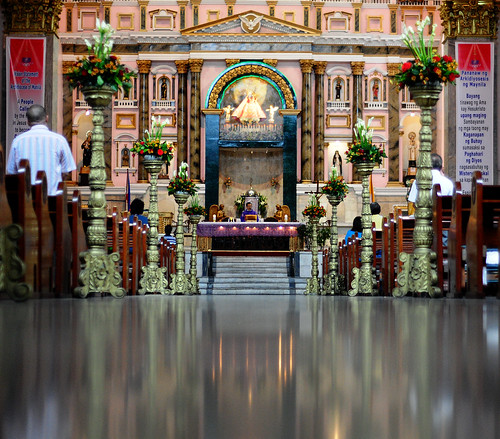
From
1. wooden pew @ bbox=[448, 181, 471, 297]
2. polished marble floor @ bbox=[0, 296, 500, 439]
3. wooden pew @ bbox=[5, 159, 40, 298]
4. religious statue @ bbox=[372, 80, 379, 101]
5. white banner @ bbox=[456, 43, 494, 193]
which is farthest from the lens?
religious statue @ bbox=[372, 80, 379, 101]

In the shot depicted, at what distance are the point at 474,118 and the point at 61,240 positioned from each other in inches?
497

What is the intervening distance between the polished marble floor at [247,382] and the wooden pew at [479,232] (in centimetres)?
361

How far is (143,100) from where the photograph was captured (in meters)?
22.7

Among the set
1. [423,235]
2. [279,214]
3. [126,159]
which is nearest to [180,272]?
[423,235]

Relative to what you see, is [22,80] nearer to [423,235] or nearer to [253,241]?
[253,241]

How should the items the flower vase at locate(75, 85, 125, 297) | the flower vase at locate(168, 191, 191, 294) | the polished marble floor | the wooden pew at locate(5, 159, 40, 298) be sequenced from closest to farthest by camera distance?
1. the polished marble floor
2. the wooden pew at locate(5, 159, 40, 298)
3. the flower vase at locate(75, 85, 125, 297)
4. the flower vase at locate(168, 191, 191, 294)

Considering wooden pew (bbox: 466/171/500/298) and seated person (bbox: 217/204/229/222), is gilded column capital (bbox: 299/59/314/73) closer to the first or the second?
seated person (bbox: 217/204/229/222)

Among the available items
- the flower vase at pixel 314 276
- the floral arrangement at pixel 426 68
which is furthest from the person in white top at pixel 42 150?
the flower vase at pixel 314 276

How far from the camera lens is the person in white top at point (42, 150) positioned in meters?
7.17

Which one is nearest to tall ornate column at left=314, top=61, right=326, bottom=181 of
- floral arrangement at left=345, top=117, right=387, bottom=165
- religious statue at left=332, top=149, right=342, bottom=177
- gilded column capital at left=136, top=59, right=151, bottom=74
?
religious statue at left=332, top=149, right=342, bottom=177

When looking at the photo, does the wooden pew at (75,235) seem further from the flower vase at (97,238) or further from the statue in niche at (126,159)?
the statue in niche at (126,159)

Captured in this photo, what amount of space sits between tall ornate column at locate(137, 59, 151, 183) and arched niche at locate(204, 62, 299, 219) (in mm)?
1694

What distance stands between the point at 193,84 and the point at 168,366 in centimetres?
2111

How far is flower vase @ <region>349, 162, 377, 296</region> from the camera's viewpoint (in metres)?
9.66
